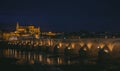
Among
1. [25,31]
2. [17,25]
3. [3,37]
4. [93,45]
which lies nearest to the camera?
[93,45]

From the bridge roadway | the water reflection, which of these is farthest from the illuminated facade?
the water reflection

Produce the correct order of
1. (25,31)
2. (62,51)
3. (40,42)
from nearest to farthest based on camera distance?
(62,51)
(40,42)
(25,31)

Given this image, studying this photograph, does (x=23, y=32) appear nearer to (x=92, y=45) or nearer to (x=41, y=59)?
(x=92, y=45)

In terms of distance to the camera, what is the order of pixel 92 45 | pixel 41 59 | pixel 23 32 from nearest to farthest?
1. pixel 41 59
2. pixel 92 45
3. pixel 23 32

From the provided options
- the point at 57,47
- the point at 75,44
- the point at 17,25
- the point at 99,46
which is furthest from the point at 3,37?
the point at 99,46

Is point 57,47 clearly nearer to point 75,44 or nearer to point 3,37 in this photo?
point 75,44

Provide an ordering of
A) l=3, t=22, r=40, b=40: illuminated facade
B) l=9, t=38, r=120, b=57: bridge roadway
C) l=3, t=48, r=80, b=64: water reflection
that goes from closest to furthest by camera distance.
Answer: l=3, t=48, r=80, b=64: water reflection
l=9, t=38, r=120, b=57: bridge roadway
l=3, t=22, r=40, b=40: illuminated facade

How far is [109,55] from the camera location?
45688mm

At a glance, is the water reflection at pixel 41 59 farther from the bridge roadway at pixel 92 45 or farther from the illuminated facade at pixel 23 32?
the illuminated facade at pixel 23 32

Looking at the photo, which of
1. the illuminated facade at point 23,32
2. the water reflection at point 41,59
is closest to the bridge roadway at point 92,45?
the water reflection at point 41,59

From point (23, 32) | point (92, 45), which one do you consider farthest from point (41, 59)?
point (23, 32)

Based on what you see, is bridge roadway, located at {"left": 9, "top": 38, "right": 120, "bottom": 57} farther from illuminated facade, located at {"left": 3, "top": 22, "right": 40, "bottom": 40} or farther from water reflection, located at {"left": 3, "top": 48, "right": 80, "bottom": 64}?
illuminated facade, located at {"left": 3, "top": 22, "right": 40, "bottom": 40}

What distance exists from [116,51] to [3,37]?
283 ft

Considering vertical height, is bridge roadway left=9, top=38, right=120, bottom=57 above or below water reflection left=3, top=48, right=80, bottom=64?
above
